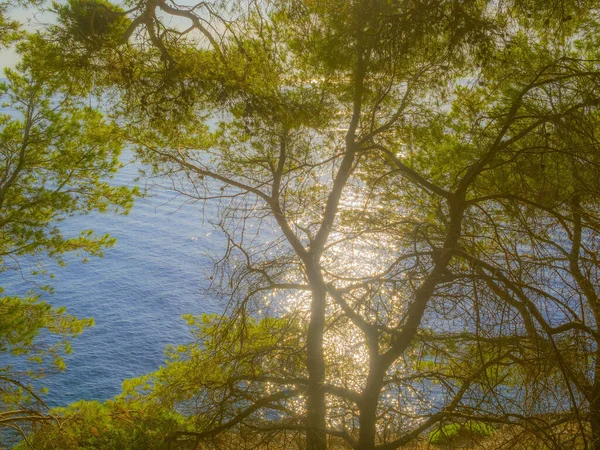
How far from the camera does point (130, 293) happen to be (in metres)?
24.8

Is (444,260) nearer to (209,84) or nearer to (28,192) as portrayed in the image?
(209,84)

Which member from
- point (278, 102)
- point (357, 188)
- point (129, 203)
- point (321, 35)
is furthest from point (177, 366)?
point (321, 35)

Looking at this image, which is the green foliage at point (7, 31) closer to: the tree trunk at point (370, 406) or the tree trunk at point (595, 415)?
the tree trunk at point (370, 406)

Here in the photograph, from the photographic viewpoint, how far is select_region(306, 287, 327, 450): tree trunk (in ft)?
14.7

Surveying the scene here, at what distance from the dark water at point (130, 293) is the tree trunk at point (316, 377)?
980 centimetres

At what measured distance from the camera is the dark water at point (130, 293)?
19469 millimetres

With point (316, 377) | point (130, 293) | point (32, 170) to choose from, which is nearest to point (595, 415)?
point (316, 377)

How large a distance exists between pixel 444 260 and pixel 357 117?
118 inches

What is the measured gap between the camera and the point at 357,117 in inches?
247

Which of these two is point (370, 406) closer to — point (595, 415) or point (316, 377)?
point (316, 377)

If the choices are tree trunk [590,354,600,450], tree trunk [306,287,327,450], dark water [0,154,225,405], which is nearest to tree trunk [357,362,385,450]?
tree trunk [306,287,327,450]

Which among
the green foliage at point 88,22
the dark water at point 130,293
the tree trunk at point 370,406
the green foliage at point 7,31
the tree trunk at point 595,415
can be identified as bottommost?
the tree trunk at point 595,415

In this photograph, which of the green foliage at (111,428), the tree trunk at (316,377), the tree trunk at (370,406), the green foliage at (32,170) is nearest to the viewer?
the tree trunk at (316,377)

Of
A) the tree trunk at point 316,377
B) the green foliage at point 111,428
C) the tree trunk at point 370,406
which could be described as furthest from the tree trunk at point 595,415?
the green foliage at point 111,428
